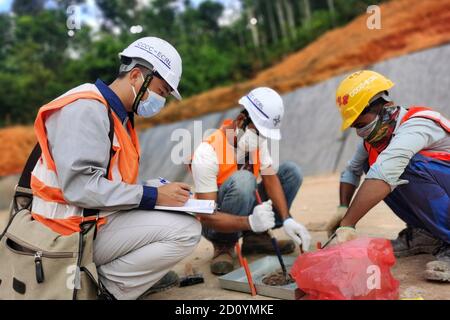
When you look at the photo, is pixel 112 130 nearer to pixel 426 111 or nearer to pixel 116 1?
pixel 426 111

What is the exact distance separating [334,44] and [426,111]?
16299 mm

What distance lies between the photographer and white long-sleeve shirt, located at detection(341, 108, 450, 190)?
6.94ft

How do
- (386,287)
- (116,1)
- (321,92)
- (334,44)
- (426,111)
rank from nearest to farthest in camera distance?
(386,287), (426,111), (321,92), (334,44), (116,1)

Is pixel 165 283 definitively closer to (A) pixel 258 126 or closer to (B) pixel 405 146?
(A) pixel 258 126

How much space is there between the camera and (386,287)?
194 centimetres

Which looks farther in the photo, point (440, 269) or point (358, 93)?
point (358, 93)

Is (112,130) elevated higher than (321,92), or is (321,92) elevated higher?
(112,130)

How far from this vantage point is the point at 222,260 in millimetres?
2848

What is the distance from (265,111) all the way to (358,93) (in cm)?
70

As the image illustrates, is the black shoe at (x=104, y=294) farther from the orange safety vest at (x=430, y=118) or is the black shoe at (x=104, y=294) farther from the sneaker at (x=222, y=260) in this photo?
the orange safety vest at (x=430, y=118)

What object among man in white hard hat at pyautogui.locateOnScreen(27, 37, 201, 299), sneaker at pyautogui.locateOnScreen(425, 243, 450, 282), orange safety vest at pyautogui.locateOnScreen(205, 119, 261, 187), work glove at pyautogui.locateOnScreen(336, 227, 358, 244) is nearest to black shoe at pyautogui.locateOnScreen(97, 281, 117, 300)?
man in white hard hat at pyautogui.locateOnScreen(27, 37, 201, 299)

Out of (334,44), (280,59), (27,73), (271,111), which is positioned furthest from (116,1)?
(271,111)

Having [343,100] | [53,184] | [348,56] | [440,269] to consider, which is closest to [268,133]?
[343,100]

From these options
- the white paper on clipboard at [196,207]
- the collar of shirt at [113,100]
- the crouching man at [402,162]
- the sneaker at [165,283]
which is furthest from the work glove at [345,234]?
the collar of shirt at [113,100]
